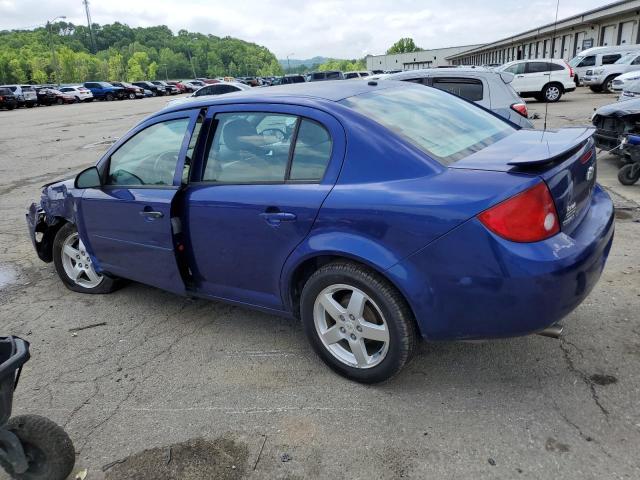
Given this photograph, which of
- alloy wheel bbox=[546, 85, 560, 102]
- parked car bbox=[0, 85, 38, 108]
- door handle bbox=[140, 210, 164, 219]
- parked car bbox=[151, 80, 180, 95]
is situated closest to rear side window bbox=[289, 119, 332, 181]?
door handle bbox=[140, 210, 164, 219]

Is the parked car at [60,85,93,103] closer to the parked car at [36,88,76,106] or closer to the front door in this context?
the parked car at [36,88,76,106]

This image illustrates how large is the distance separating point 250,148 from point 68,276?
2.45 m

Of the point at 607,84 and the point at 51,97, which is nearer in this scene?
the point at 607,84

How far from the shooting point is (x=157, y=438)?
8.74ft

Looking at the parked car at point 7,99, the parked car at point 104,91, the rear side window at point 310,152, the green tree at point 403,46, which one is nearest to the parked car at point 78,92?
the parked car at point 104,91

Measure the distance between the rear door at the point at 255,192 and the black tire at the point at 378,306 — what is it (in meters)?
0.25

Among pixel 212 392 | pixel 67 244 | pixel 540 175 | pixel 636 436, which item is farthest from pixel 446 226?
pixel 67 244

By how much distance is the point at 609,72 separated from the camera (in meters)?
23.0

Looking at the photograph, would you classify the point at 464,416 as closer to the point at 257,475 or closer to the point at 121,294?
the point at 257,475

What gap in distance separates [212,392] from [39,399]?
41.0 inches

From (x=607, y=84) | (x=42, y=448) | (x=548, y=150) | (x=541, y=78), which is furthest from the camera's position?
(x=607, y=84)

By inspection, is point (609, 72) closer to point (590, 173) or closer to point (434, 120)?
point (590, 173)

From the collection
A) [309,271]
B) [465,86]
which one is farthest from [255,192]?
[465,86]

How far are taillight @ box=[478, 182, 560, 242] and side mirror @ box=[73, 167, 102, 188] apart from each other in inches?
113
